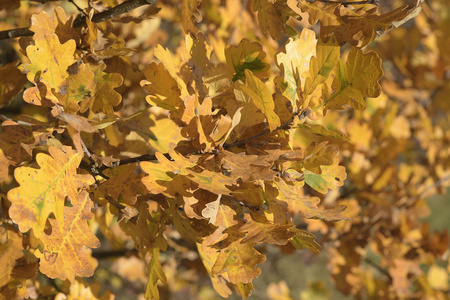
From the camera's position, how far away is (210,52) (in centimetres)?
85

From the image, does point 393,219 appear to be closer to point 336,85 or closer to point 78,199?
point 336,85

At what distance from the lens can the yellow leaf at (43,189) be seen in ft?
2.19

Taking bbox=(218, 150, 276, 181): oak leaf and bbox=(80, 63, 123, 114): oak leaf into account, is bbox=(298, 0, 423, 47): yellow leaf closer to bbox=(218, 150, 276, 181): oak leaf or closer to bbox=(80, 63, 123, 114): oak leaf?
bbox=(218, 150, 276, 181): oak leaf

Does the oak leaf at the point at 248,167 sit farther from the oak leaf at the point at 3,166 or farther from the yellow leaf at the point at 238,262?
the oak leaf at the point at 3,166

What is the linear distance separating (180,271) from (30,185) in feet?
6.77

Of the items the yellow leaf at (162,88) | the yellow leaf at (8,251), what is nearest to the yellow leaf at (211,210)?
the yellow leaf at (162,88)

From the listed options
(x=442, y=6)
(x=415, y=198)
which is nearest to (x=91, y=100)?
(x=415, y=198)

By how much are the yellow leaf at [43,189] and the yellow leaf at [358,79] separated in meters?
0.46

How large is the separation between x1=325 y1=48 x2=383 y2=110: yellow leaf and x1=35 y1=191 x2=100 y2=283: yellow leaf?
1.57 ft

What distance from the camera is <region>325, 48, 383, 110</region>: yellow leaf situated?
0.71 metres

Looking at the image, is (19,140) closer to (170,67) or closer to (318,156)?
(170,67)

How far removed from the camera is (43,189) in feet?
2.24

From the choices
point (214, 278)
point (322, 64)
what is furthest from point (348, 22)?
point (214, 278)

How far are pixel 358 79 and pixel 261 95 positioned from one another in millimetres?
174
